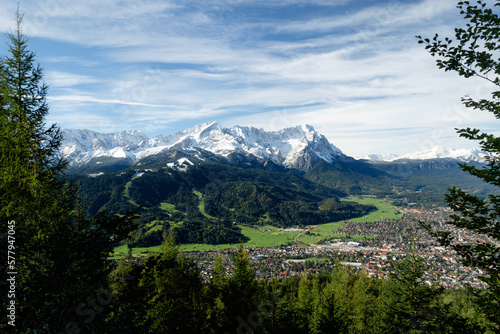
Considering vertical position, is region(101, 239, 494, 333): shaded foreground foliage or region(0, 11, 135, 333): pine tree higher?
region(0, 11, 135, 333): pine tree

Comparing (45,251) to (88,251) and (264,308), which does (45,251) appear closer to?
(88,251)

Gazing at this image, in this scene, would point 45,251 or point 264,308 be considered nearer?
point 45,251

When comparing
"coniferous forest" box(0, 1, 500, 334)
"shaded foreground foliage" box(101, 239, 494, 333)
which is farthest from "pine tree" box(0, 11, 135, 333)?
"shaded foreground foliage" box(101, 239, 494, 333)

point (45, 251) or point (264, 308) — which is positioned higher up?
point (45, 251)

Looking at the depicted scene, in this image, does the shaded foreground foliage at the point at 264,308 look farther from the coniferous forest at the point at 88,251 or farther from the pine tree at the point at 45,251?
the pine tree at the point at 45,251

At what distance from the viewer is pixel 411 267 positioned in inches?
792

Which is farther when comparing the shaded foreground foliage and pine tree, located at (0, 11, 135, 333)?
the shaded foreground foliage

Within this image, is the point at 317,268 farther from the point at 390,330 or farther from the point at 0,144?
the point at 0,144

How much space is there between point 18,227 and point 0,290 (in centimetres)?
224

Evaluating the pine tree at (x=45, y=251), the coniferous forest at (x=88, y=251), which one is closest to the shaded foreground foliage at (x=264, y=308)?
the coniferous forest at (x=88, y=251)

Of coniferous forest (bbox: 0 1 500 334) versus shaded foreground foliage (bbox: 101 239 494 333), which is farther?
Result: shaded foreground foliage (bbox: 101 239 494 333)

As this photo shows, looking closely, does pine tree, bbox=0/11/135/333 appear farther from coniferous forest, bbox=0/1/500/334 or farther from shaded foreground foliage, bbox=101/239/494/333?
shaded foreground foliage, bbox=101/239/494/333

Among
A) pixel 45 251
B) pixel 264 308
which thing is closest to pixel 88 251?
pixel 45 251

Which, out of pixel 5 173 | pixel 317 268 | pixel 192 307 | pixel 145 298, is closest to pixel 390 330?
pixel 192 307
